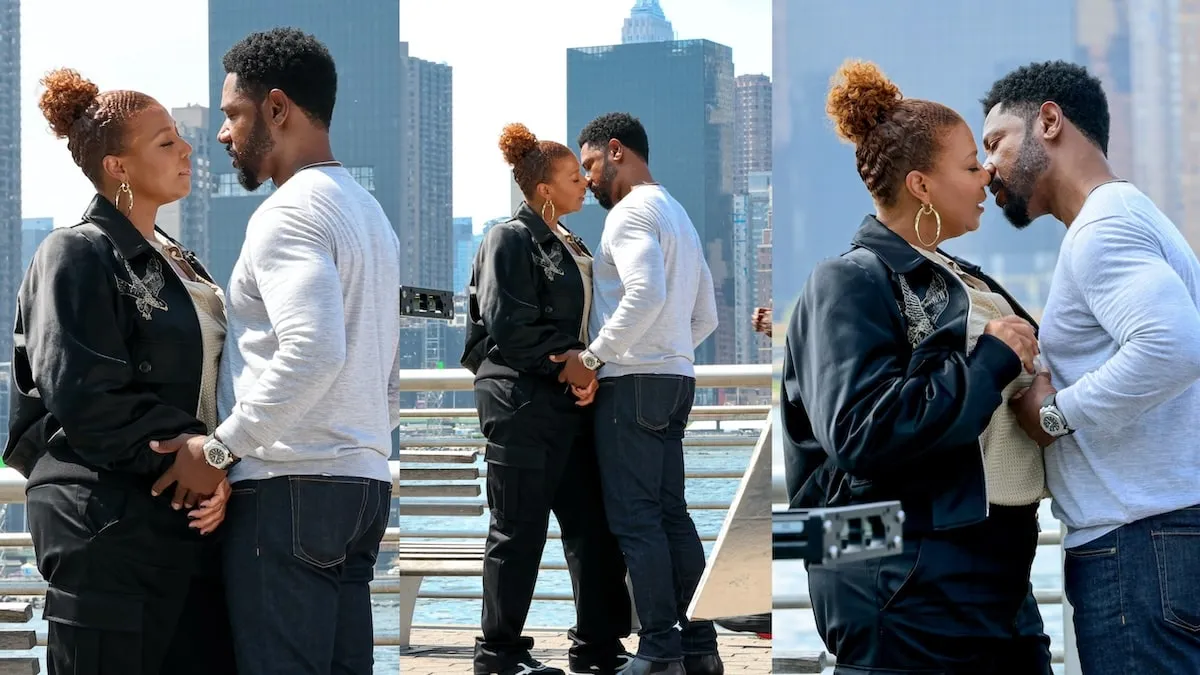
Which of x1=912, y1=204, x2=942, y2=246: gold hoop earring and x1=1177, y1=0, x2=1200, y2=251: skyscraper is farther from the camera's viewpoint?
x1=1177, y1=0, x2=1200, y2=251: skyscraper

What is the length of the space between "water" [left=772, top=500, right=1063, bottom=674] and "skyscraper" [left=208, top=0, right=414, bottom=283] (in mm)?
1327

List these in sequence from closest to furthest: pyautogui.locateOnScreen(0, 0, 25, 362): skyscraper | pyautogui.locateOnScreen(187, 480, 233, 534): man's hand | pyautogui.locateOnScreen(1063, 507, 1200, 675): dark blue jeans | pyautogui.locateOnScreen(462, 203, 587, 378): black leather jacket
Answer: pyautogui.locateOnScreen(1063, 507, 1200, 675): dark blue jeans
pyautogui.locateOnScreen(187, 480, 233, 534): man's hand
pyautogui.locateOnScreen(462, 203, 587, 378): black leather jacket
pyautogui.locateOnScreen(0, 0, 25, 362): skyscraper

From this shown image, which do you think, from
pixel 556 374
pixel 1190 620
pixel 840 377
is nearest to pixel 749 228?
pixel 556 374

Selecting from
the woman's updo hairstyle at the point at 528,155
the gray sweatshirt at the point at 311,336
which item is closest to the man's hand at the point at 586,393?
the woman's updo hairstyle at the point at 528,155

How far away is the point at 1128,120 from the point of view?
11.6 ft

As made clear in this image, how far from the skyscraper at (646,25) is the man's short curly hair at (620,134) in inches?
9.9

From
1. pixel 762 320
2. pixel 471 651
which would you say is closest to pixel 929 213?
pixel 762 320

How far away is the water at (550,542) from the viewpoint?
3.44 meters

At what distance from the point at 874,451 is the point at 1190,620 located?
63cm

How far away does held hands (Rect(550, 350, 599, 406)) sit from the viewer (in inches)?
134

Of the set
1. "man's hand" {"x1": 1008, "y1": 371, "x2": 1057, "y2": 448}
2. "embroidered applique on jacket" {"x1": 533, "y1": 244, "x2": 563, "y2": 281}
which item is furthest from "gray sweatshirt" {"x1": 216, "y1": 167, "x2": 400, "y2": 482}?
"man's hand" {"x1": 1008, "y1": 371, "x2": 1057, "y2": 448}

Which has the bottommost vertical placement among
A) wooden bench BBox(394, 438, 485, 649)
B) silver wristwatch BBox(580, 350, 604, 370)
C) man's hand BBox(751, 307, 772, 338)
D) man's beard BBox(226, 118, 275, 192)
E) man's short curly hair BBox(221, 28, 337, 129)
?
wooden bench BBox(394, 438, 485, 649)

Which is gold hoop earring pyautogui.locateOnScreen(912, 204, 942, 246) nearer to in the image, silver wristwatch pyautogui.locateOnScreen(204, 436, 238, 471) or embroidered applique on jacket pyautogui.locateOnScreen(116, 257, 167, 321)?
silver wristwatch pyautogui.locateOnScreen(204, 436, 238, 471)

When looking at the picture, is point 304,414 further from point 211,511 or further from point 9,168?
point 9,168
